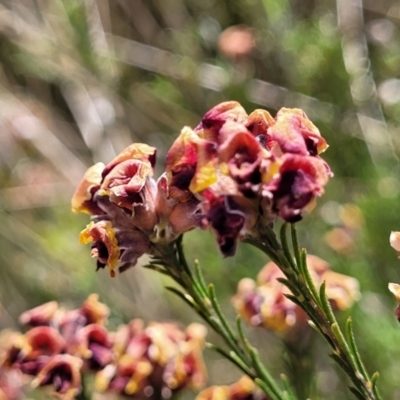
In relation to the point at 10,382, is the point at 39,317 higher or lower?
higher

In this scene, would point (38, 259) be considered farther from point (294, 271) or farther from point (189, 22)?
point (294, 271)

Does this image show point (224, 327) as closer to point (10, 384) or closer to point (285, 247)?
point (285, 247)

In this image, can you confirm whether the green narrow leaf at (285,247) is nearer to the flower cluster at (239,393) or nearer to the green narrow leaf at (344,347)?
the green narrow leaf at (344,347)

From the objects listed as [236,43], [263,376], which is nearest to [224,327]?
[263,376]

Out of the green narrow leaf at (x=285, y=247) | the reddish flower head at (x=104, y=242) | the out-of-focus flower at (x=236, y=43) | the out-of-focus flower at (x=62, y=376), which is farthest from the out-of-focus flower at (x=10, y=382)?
the out-of-focus flower at (x=236, y=43)

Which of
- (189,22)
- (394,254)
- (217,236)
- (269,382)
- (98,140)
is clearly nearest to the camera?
(217,236)

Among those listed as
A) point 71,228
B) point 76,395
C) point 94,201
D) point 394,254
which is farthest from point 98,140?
point 94,201
